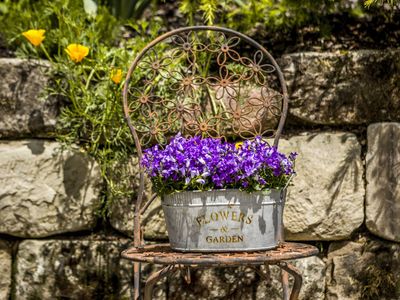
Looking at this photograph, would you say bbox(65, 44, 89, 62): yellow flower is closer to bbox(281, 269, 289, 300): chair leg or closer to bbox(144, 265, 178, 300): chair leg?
bbox(144, 265, 178, 300): chair leg

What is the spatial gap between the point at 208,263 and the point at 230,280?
0.75 metres

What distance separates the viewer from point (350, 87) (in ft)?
8.95

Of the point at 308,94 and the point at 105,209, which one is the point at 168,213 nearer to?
the point at 105,209

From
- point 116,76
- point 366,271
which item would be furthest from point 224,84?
point 366,271

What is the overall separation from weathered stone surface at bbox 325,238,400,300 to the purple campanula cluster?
662 millimetres

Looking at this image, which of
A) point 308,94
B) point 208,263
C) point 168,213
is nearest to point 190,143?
point 168,213

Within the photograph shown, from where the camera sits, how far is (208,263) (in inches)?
78.7

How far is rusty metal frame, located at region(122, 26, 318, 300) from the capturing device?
258 cm

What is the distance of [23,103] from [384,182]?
1393 millimetres

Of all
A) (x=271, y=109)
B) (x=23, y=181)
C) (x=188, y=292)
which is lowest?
(x=188, y=292)

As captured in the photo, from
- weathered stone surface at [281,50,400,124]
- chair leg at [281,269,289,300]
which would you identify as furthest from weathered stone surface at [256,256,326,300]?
weathered stone surface at [281,50,400,124]

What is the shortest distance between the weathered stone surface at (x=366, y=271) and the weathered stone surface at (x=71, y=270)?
79 centimetres

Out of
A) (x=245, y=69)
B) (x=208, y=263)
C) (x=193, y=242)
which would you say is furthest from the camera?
(x=245, y=69)

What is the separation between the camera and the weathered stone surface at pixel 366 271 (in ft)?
8.79
